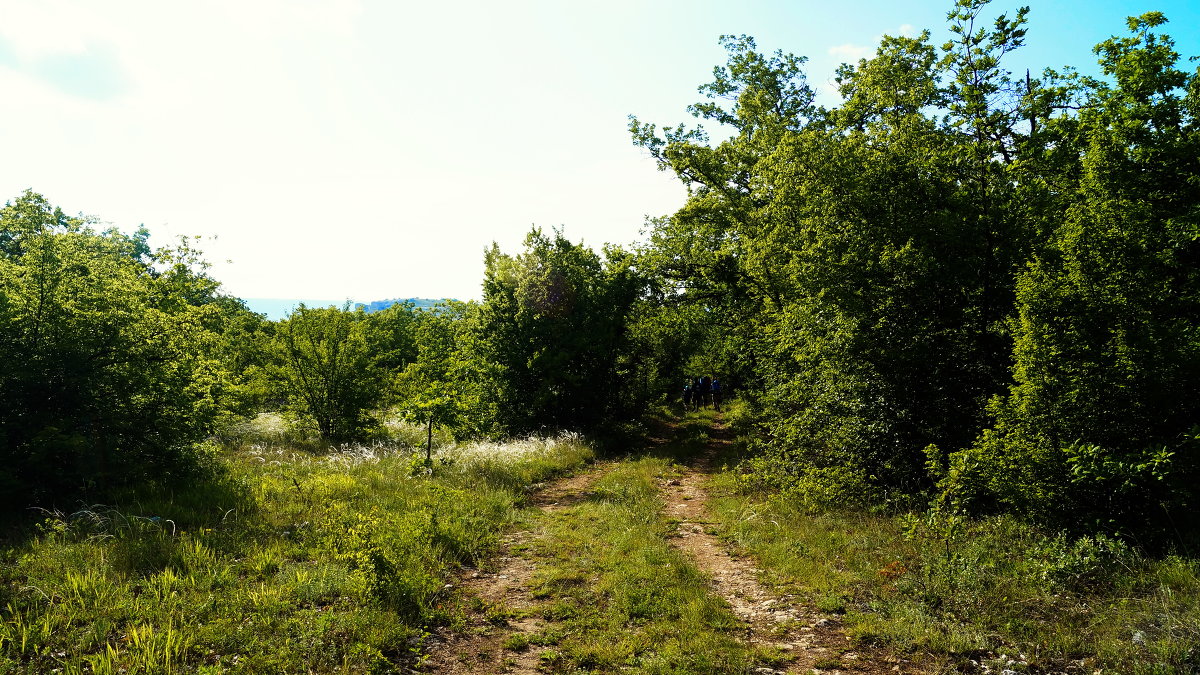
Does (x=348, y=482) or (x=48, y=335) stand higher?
(x=48, y=335)

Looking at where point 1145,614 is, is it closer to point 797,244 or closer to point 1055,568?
point 1055,568

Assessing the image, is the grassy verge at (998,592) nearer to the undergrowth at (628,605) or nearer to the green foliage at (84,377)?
the undergrowth at (628,605)

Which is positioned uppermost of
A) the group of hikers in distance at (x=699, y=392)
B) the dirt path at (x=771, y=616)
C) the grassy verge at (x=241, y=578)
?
the group of hikers in distance at (x=699, y=392)

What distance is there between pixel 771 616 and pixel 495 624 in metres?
2.98

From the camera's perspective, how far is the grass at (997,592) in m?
4.82

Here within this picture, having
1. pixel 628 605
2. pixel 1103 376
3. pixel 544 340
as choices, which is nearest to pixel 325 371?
pixel 544 340

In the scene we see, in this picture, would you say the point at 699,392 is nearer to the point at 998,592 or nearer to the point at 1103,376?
the point at 1103,376

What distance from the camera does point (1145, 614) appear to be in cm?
506

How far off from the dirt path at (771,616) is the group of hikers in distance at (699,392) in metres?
19.1

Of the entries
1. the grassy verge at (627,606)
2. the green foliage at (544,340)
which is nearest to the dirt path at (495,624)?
the grassy verge at (627,606)

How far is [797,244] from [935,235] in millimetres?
2482

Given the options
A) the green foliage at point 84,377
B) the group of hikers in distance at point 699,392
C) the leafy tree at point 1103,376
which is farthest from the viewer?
the group of hikers in distance at point 699,392

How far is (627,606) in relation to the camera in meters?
6.14

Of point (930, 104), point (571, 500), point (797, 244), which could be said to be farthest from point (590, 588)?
point (930, 104)
